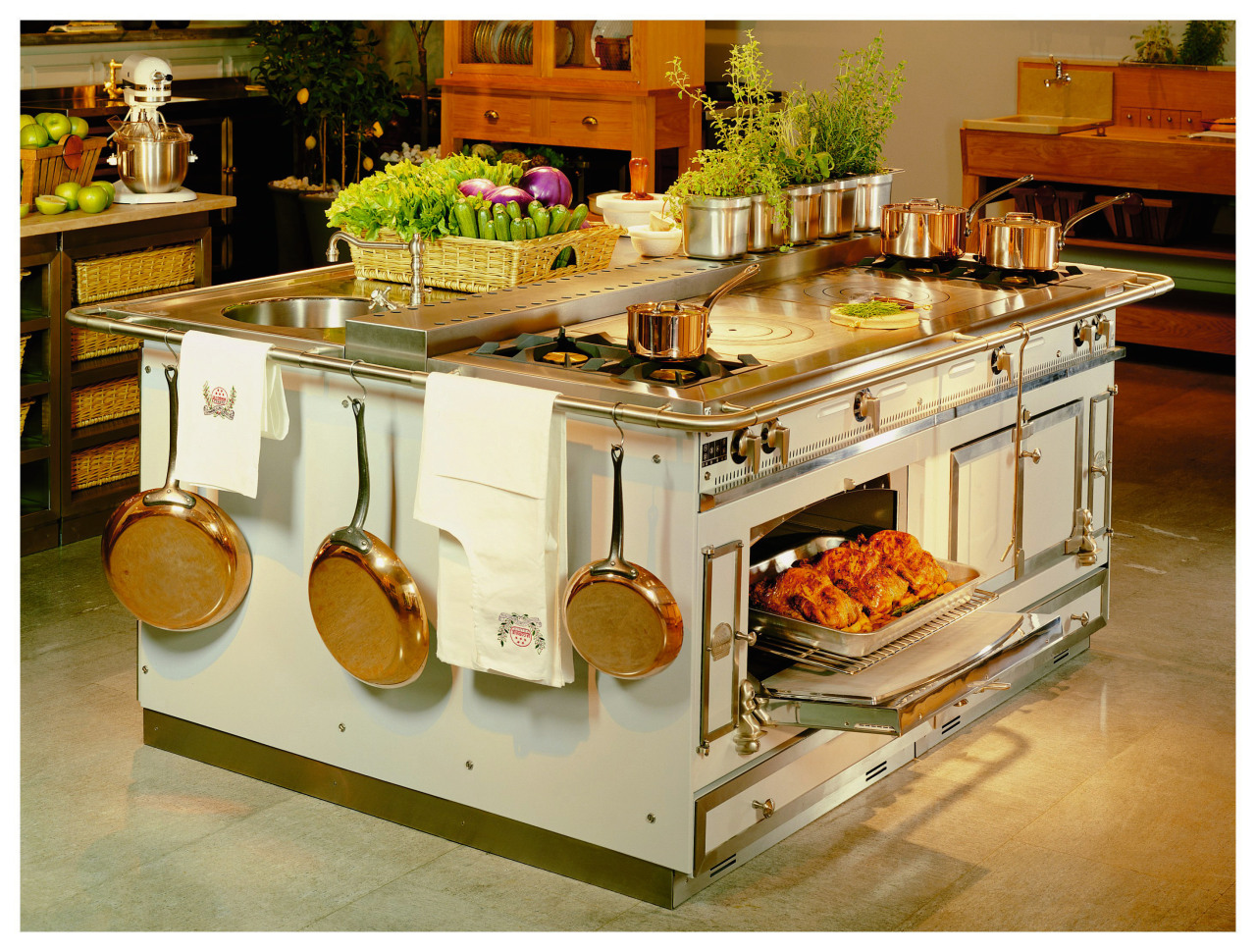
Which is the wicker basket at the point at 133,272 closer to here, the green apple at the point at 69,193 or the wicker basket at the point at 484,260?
the green apple at the point at 69,193

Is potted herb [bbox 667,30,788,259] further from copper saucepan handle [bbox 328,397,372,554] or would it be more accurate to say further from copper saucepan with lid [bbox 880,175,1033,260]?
copper saucepan handle [bbox 328,397,372,554]

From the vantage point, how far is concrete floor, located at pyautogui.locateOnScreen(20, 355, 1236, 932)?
2.91 m

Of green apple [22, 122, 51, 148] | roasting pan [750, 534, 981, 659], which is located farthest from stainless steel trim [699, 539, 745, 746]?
green apple [22, 122, 51, 148]

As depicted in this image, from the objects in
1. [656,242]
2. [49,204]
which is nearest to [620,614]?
[656,242]

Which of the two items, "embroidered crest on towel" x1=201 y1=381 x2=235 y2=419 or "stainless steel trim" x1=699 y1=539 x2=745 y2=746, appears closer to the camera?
"stainless steel trim" x1=699 y1=539 x2=745 y2=746

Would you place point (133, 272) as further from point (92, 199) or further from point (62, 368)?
point (62, 368)

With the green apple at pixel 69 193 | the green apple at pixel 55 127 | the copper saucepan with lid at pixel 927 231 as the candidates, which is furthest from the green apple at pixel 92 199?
the copper saucepan with lid at pixel 927 231

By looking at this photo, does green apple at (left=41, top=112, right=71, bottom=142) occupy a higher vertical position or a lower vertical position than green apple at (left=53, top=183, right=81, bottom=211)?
higher

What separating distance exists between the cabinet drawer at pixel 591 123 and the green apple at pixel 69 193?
243 cm

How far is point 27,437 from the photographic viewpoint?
4.83m

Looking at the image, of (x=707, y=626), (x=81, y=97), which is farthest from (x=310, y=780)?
(x=81, y=97)

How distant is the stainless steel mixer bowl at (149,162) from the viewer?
198 inches

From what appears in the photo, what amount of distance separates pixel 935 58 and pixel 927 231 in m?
4.41

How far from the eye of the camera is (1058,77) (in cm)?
790
